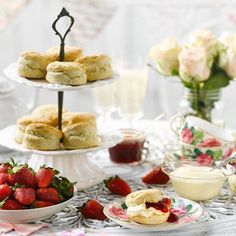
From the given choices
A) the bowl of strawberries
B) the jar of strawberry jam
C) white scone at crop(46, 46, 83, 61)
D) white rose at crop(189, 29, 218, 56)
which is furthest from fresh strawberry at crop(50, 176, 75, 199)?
white rose at crop(189, 29, 218, 56)

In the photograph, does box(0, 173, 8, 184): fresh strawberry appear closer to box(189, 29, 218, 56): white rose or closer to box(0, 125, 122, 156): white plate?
box(0, 125, 122, 156): white plate

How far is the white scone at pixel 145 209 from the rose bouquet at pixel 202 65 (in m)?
0.65

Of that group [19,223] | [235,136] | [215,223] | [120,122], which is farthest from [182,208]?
[120,122]

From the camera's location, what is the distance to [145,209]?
5.72 ft

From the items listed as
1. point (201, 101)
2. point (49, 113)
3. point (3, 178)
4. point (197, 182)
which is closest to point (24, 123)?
point (49, 113)

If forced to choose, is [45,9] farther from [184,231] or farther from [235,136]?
[184,231]

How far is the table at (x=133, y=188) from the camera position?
1.78 metres

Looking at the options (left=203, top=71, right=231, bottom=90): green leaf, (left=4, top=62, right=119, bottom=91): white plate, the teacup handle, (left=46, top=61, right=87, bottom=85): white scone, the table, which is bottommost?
the table

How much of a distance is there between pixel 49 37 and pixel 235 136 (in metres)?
2.30

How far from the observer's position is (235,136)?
7.73ft

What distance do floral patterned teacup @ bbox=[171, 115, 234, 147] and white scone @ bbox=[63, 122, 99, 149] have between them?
1.24 ft

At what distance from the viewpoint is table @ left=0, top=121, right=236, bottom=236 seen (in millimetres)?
1779

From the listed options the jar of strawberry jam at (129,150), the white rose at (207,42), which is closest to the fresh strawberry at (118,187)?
the jar of strawberry jam at (129,150)

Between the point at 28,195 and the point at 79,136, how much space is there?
34 cm
